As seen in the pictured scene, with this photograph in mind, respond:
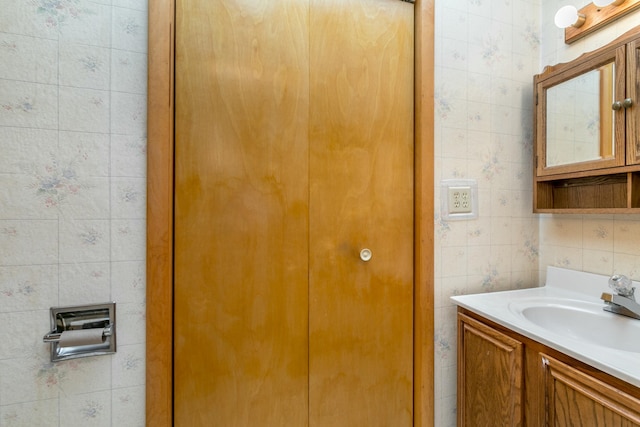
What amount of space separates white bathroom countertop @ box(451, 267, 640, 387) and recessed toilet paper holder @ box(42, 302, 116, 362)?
3.95 ft

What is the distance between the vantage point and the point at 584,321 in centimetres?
104

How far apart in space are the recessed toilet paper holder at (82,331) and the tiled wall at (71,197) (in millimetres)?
22

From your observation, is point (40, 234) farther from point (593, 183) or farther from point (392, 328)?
point (593, 183)

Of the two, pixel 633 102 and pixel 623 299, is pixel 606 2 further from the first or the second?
pixel 623 299

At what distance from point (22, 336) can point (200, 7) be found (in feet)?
3.66

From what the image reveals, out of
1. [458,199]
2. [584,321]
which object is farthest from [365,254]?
[584,321]

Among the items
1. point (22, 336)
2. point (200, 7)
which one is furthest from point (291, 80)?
point (22, 336)

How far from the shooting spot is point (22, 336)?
0.78 meters

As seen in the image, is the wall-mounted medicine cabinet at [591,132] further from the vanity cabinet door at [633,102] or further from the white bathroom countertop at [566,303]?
the white bathroom countertop at [566,303]

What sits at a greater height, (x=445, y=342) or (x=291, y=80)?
(x=291, y=80)

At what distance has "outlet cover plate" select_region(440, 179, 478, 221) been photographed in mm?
1195

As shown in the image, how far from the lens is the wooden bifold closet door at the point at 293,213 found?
37.1 inches

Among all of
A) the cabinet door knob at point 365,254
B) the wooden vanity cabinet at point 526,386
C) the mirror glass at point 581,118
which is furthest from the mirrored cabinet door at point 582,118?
the cabinet door knob at point 365,254

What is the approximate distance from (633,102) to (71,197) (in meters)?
1.75
